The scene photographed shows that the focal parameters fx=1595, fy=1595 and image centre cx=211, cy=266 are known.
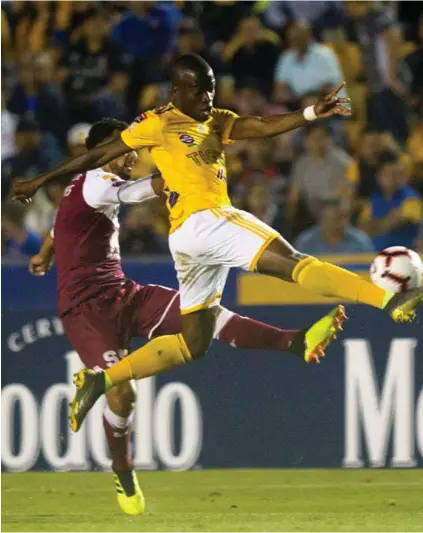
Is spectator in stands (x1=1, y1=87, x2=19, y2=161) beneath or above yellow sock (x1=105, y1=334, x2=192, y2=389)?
above

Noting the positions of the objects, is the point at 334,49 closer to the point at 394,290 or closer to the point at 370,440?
the point at 370,440

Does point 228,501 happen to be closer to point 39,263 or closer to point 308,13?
point 39,263

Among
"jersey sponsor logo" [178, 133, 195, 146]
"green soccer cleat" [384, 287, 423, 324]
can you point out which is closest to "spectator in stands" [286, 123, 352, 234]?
"jersey sponsor logo" [178, 133, 195, 146]

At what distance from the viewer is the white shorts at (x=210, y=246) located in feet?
28.4

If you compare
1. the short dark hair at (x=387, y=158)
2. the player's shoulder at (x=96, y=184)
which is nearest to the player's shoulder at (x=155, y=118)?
the player's shoulder at (x=96, y=184)

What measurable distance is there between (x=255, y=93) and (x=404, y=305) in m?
7.19

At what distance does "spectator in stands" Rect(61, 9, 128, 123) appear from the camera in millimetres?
15422

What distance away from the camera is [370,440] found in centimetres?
1153

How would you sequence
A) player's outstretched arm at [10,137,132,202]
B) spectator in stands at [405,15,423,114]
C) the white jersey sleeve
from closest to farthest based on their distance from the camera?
player's outstretched arm at [10,137,132,202] < the white jersey sleeve < spectator in stands at [405,15,423,114]

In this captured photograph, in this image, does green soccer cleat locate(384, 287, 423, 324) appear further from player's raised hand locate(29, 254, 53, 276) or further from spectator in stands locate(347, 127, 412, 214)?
spectator in stands locate(347, 127, 412, 214)

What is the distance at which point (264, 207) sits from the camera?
13.4 meters

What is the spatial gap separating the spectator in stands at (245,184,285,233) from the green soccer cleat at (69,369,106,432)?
4268mm

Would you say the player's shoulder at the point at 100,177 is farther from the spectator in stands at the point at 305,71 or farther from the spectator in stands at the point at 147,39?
the spectator in stands at the point at 147,39

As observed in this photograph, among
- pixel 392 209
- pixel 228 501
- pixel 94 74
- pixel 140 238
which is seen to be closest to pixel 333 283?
pixel 228 501
